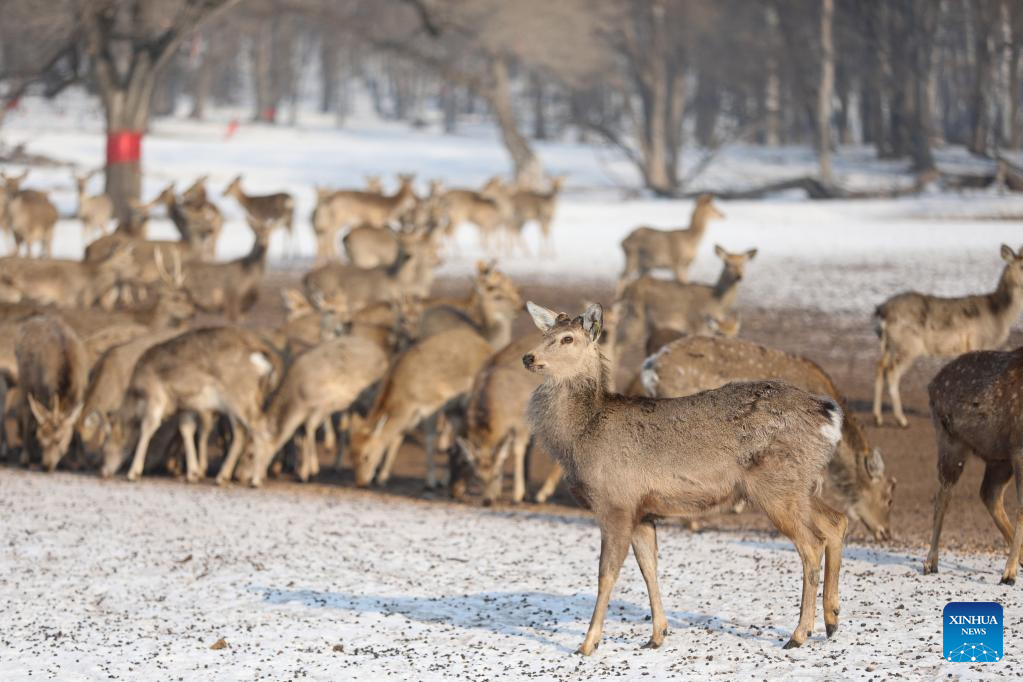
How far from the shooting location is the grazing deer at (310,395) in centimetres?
1175

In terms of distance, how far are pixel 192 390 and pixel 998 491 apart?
6.43m

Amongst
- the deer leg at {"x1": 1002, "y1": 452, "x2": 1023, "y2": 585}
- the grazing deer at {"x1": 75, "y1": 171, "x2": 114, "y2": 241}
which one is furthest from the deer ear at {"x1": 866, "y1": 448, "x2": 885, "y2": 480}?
the grazing deer at {"x1": 75, "y1": 171, "x2": 114, "y2": 241}

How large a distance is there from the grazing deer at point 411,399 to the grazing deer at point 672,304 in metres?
3.81

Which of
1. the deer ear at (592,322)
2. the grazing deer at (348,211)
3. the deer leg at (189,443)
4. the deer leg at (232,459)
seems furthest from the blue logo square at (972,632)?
the grazing deer at (348,211)

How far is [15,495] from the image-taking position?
10117 mm

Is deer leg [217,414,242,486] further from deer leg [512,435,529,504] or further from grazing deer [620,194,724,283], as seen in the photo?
grazing deer [620,194,724,283]

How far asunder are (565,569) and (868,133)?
51336mm

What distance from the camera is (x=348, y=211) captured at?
87.1ft

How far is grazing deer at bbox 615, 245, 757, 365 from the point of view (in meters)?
15.7

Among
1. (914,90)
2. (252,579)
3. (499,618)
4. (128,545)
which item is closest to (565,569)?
(499,618)

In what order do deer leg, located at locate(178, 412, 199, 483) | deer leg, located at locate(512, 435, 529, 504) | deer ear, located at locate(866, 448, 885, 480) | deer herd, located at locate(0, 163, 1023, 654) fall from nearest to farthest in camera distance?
deer herd, located at locate(0, 163, 1023, 654)
deer ear, located at locate(866, 448, 885, 480)
deer leg, located at locate(512, 435, 529, 504)
deer leg, located at locate(178, 412, 199, 483)

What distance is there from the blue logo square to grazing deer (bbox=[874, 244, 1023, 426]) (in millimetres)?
6759

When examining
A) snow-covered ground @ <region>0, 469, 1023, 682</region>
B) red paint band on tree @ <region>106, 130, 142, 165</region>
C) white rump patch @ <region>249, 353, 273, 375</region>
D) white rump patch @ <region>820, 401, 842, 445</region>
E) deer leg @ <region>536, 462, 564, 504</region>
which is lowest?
deer leg @ <region>536, 462, 564, 504</region>

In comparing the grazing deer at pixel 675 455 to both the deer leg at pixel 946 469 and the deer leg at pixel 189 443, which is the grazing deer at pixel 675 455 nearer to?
the deer leg at pixel 946 469
